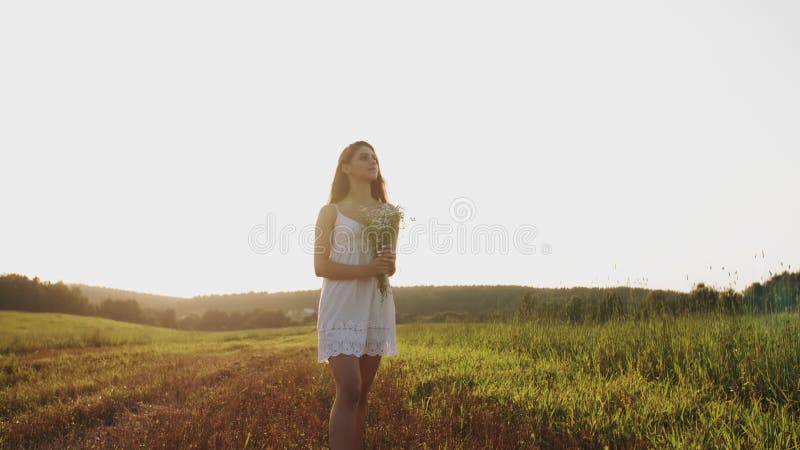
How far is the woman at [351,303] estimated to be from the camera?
3.13 m

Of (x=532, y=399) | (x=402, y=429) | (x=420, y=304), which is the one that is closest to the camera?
(x=402, y=429)

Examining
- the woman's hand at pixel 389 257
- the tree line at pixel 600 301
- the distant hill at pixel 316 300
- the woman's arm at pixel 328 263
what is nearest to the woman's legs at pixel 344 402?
the woman's arm at pixel 328 263

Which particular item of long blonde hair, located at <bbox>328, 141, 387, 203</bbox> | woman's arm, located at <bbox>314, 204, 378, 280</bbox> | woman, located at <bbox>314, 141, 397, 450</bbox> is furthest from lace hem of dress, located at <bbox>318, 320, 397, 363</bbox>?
long blonde hair, located at <bbox>328, 141, 387, 203</bbox>

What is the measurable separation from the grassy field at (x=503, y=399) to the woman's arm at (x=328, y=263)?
6.27 ft

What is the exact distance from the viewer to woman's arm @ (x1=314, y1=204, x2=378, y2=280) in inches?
131

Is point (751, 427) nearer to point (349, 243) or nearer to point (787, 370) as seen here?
point (787, 370)

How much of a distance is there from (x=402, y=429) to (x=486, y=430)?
832mm

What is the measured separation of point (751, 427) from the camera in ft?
14.2

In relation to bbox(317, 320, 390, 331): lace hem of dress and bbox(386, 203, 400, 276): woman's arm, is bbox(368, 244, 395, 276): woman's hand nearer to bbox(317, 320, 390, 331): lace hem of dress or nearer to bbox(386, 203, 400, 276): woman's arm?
bbox(386, 203, 400, 276): woman's arm

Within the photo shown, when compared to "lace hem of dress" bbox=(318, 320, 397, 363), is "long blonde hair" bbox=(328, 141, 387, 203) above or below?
above

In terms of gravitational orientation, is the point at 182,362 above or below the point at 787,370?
below

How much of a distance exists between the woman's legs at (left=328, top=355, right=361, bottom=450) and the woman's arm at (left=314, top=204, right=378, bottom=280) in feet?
1.87

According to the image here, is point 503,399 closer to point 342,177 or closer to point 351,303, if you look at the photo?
point 351,303

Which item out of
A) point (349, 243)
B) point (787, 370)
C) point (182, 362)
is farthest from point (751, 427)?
point (182, 362)
